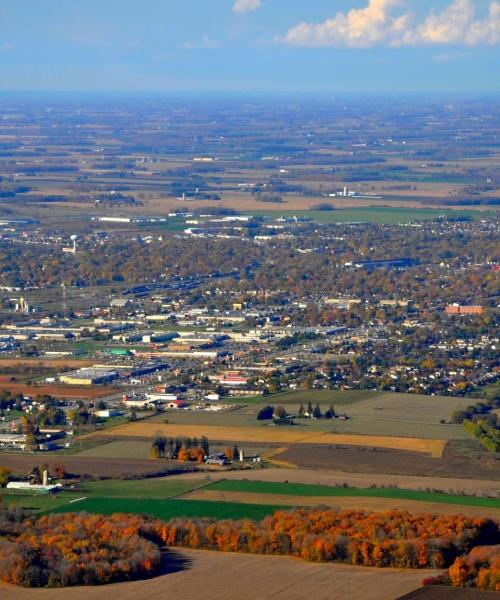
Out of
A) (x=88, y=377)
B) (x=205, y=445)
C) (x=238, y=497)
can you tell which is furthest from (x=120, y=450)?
(x=88, y=377)

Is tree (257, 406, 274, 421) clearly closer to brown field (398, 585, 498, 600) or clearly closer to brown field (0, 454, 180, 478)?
brown field (0, 454, 180, 478)

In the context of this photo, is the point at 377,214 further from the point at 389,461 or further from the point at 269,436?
the point at 389,461

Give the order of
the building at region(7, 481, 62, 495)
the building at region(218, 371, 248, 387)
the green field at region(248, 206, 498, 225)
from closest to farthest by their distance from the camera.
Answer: the building at region(7, 481, 62, 495), the building at region(218, 371, 248, 387), the green field at region(248, 206, 498, 225)

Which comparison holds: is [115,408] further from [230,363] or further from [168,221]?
[168,221]

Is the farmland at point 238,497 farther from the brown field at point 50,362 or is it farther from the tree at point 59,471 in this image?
the brown field at point 50,362

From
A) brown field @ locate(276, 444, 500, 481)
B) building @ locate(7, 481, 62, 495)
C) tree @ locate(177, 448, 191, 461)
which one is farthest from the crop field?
building @ locate(7, 481, 62, 495)

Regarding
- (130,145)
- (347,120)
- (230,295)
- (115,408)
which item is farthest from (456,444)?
(347,120)
